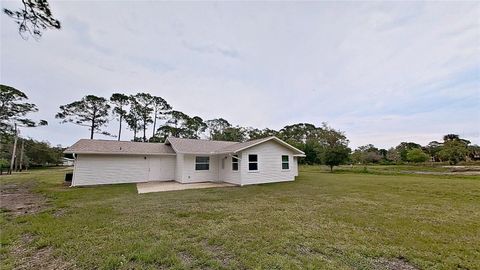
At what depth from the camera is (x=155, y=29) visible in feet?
40.0

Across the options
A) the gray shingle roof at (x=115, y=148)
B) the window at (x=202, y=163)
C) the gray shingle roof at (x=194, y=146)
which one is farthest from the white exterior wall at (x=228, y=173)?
the gray shingle roof at (x=115, y=148)

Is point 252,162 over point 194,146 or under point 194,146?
under

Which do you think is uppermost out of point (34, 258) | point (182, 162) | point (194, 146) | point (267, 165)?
point (194, 146)

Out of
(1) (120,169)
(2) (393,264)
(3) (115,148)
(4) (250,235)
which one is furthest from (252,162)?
(2) (393,264)

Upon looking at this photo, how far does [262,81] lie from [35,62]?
581 inches

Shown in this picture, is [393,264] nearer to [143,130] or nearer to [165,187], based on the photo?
[165,187]

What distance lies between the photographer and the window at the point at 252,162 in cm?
1424

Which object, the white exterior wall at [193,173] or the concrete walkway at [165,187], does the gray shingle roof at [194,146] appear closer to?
the white exterior wall at [193,173]

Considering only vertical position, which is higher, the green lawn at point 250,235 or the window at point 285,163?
the window at point 285,163

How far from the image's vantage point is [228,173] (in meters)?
15.3

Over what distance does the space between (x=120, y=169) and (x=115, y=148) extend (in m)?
1.51

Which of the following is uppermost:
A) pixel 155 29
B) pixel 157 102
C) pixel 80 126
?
pixel 157 102

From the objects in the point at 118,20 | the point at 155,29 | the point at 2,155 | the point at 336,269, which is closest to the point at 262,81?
the point at 155,29

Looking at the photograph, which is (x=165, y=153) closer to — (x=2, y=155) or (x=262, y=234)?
(x=262, y=234)
